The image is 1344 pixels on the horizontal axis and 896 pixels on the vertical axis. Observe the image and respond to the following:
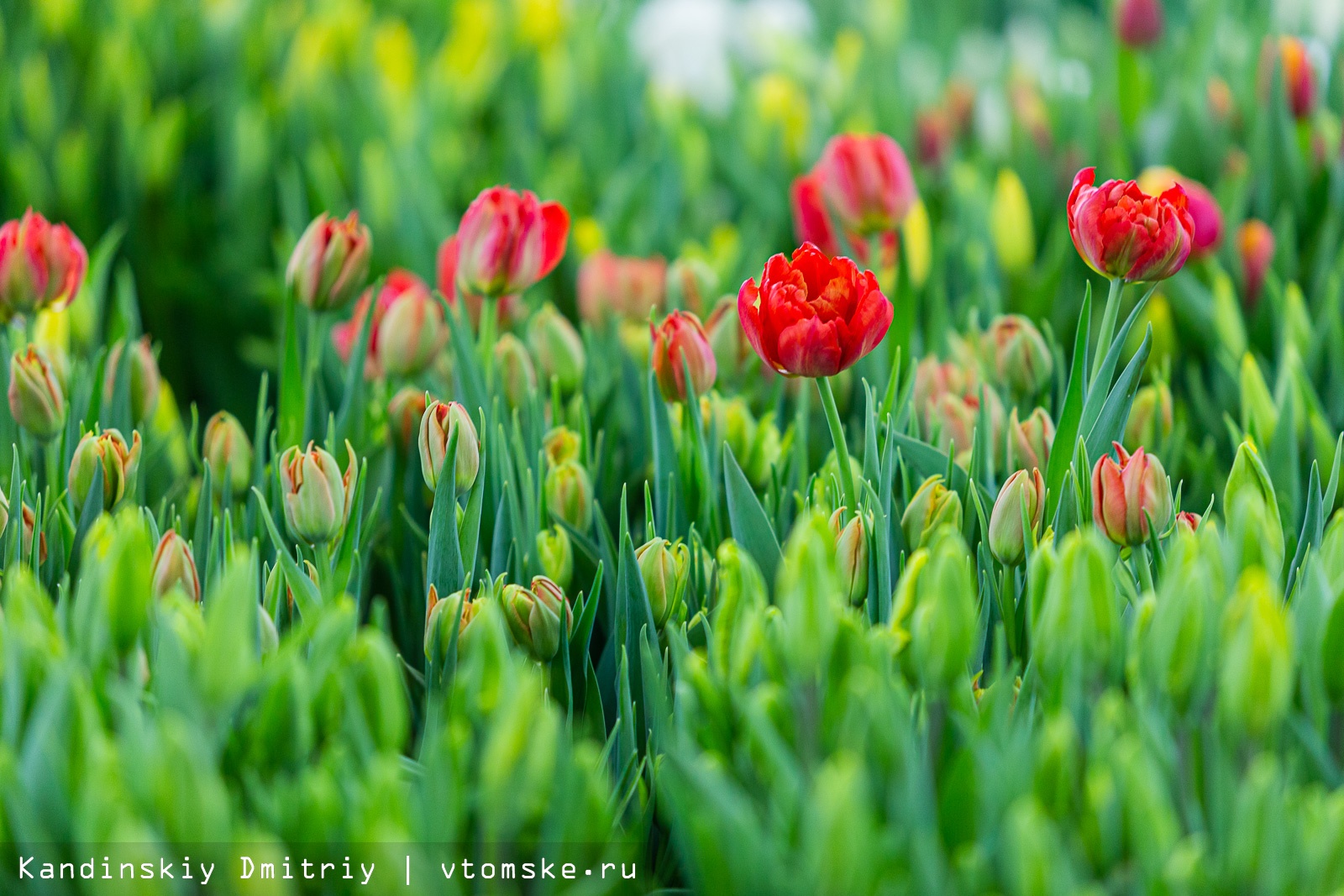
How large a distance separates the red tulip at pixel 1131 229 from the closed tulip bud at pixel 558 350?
0.55 meters

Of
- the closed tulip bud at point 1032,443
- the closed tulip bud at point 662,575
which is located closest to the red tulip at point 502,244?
the closed tulip bud at point 662,575

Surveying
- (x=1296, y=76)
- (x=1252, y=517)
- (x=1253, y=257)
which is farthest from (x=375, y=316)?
(x=1296, y=76)

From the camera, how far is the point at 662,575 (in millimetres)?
872

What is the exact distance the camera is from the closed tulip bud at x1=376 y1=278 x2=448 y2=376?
114 cm

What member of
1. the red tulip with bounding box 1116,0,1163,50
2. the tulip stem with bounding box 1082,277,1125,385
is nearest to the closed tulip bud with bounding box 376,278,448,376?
the tulip stem with bounding box 1082,277,1125,385

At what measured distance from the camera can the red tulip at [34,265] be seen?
1057 mm

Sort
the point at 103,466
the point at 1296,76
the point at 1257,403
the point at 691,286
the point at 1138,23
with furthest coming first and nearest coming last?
the point at 1138,23
the point at 1296,76
the point at 691,286
the point at 1257,403
the point at 103,466

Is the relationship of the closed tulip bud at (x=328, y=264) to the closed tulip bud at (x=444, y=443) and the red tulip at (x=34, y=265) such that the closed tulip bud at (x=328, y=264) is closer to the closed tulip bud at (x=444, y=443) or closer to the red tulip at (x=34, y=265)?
the red tulip at (x=34, y=265)

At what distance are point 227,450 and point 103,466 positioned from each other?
183 millimetres

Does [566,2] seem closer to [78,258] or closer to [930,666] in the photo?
[78,258]

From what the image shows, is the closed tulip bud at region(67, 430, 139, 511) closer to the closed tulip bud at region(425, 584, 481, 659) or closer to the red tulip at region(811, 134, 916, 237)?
the closed tulip bud at region(425, 584, 481, 659)

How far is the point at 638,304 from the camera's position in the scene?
1.45m

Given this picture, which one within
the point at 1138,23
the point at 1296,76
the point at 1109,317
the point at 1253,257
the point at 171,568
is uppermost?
the point at 1138,23

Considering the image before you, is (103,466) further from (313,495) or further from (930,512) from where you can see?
(930,512)
